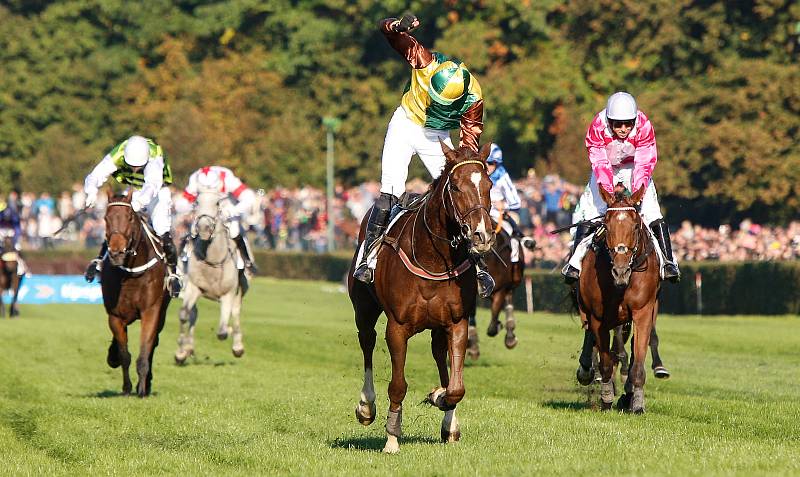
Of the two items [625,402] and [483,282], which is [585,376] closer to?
[625,402]

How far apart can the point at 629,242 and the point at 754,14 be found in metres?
28.2

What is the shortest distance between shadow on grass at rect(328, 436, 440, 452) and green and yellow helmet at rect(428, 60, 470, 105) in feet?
8.55

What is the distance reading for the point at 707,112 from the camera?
38719 millimetres

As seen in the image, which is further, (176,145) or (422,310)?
(176,145)

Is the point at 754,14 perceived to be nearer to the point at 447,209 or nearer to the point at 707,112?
the point at 707,112

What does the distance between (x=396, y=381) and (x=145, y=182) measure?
21.6 ft

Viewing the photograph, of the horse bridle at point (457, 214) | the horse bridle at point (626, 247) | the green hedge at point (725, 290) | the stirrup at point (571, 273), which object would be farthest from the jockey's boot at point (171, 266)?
the green hedge at point (725, 290)

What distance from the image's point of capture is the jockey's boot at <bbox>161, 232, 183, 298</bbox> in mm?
16844

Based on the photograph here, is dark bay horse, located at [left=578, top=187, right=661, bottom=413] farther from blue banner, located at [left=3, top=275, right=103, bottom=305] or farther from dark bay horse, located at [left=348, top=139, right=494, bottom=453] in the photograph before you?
blue banner, located at [left=3, top=275, right=103, bottom=305]

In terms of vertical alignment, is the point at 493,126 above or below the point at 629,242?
above

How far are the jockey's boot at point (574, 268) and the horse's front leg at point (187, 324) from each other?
7.62 m

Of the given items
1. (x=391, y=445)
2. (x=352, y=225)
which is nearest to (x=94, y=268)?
(x=391, y=445)

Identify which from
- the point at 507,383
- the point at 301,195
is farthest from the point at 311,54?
the point at 507,383

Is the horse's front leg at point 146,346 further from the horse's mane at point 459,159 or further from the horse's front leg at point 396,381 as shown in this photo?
the horse's mane at point 459,159
